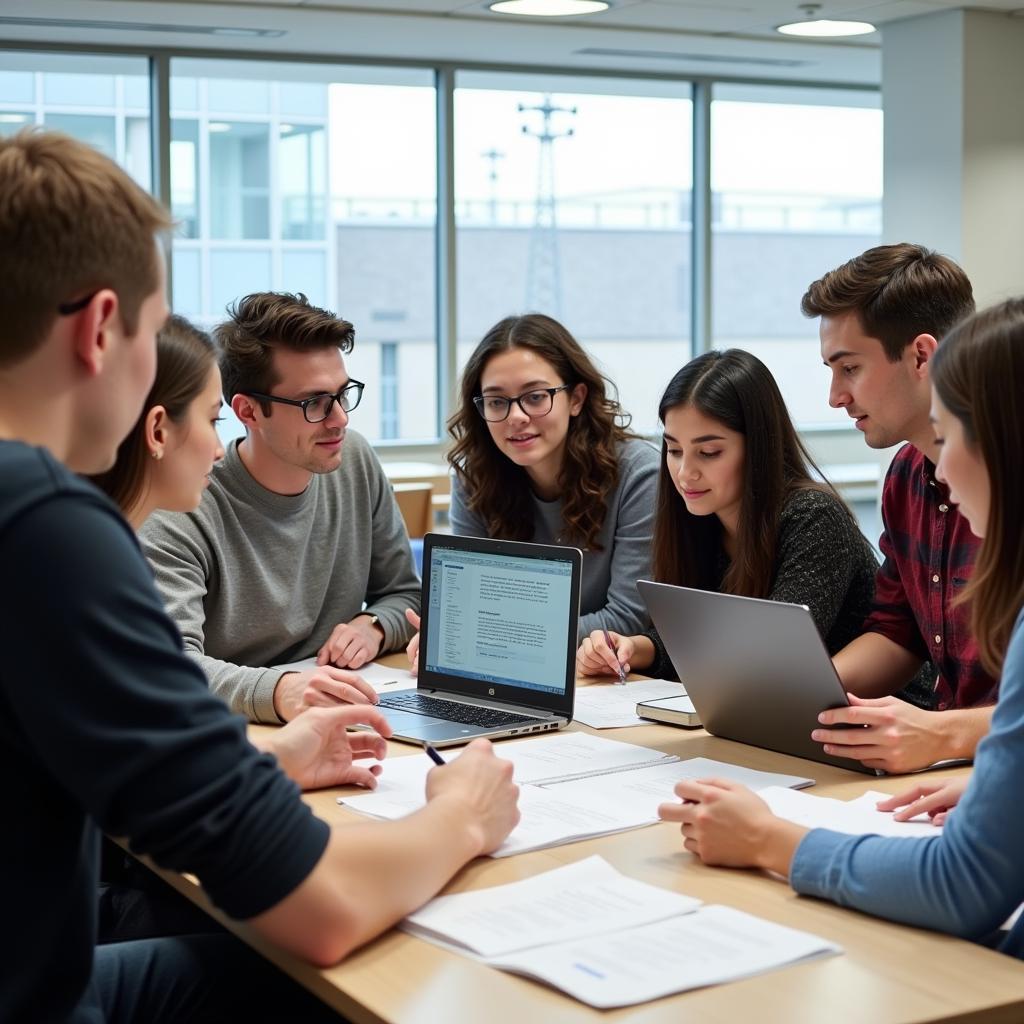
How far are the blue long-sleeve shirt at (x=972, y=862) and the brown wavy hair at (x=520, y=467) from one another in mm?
1619

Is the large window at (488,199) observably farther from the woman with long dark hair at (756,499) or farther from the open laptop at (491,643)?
the open laptop at (491,643)

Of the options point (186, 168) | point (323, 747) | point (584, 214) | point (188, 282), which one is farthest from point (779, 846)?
point (584, 214)

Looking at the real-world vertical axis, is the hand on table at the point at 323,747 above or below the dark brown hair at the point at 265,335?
below

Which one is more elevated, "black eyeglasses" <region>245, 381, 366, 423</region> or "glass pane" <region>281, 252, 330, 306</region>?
"glass pane" <region>281, 252, 330, 306</region>

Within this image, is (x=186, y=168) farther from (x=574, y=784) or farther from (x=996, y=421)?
(x=996, y=421)

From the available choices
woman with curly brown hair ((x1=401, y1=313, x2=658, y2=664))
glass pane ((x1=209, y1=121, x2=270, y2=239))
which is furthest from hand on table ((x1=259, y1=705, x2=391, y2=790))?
glass pane ((x1=209, y1=121, x2=270, y2=239))

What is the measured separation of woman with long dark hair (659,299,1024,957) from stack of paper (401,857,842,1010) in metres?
0.10

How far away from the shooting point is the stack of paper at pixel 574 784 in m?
1.66

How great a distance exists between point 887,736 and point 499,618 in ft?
2.19

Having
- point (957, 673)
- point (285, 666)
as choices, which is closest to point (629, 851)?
point (957, 673)

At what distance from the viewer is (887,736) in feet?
6.01

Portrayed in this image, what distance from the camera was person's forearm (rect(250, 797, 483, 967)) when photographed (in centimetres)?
122

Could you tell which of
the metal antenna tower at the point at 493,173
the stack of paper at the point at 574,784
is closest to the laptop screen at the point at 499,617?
the stack of paper at the point at 574,784

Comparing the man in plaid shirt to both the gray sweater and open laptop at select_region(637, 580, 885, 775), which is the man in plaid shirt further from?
the gray sweater
